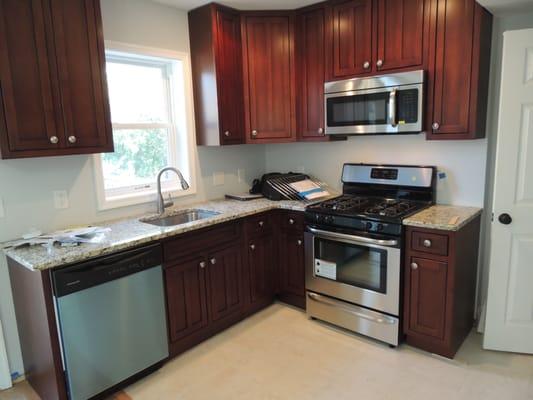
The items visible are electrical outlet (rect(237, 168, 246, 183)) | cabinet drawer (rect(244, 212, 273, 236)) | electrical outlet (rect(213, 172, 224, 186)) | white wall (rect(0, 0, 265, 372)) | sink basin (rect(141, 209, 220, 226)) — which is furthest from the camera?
electrical outlet (rect(237, 168, 246, 183))

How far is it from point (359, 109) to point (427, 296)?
1.44 meters

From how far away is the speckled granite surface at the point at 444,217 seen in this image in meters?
2.32

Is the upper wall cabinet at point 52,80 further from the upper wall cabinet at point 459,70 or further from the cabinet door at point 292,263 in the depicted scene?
the upper wall cabinet at point 459,70

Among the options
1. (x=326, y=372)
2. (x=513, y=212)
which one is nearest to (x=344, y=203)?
(x=513, y=212)

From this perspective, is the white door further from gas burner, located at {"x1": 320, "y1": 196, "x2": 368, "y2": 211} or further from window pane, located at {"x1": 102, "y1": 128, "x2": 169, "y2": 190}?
window pane, located at {"x1": 102, "y1": 128, "x2": 169, "y2": 190}

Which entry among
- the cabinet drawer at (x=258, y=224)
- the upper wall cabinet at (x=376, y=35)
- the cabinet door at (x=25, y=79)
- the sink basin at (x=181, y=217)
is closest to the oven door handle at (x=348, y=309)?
the cabinet drawer at (x=258, y=224)

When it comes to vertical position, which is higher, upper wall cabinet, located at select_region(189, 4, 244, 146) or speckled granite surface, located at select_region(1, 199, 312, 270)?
upper wall cabinet, located at select_region(189, 4, 244, 146)

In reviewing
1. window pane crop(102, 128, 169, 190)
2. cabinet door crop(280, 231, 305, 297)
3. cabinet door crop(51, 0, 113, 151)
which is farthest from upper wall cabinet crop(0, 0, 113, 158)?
cabinet door crop(280, 231, 305, 297)

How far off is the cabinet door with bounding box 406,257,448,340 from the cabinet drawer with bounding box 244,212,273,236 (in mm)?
1160

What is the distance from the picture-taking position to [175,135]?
3238 millimetres

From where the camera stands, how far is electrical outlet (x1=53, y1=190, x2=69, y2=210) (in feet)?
8.09

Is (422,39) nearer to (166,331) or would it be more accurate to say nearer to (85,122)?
(85,122)

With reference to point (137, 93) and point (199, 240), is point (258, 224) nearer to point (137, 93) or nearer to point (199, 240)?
point (199, 240)

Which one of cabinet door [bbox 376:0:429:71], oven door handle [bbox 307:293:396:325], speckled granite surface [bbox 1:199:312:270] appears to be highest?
cabinet door [bbox 376:0:429:71]
